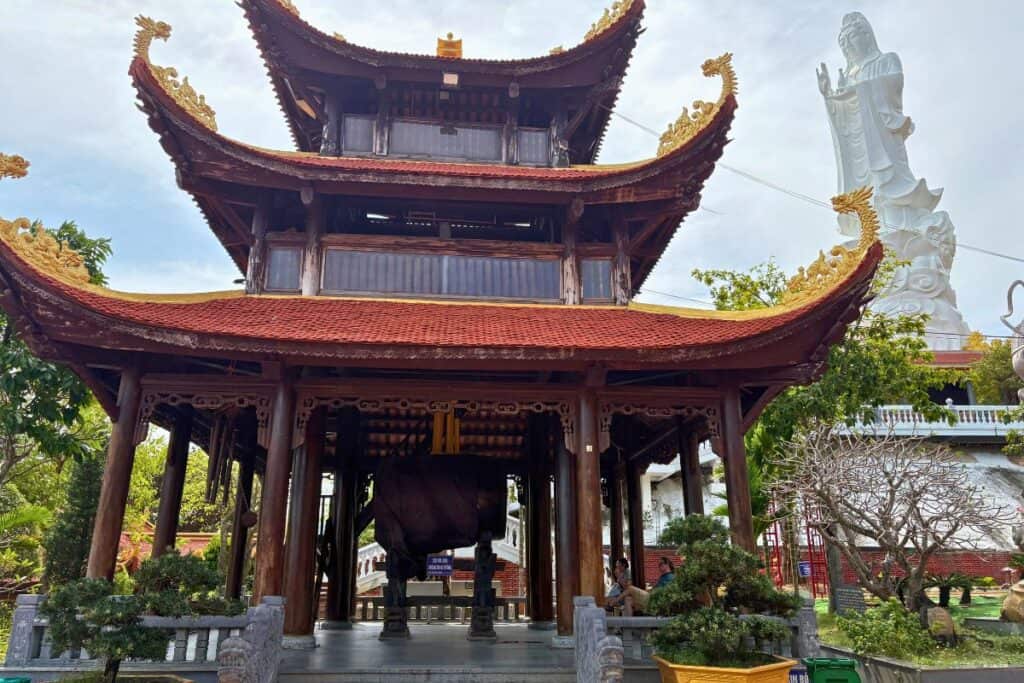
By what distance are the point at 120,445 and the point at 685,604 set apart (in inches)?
289

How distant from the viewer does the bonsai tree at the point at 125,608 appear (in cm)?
705

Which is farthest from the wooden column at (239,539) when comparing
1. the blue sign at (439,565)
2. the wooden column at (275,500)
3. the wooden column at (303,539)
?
the blue sign at (439,565)

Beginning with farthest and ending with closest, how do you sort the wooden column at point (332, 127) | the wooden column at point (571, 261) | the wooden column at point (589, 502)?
the wooden column at point (332, 127) < the wooden column at point (571, 261) < the wooden column at point (589, 502)

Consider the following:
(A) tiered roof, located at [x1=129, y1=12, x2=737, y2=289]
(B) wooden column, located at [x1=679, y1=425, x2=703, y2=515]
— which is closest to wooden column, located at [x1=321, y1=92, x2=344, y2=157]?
(A) tiered roof, located at [x1=129, y1=12, x2=737, y2=289]

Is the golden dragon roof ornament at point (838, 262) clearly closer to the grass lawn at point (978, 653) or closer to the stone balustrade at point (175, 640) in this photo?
the grass lawn at point (978, 653)

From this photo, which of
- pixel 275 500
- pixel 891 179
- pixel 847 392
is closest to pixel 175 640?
pixel 275 500

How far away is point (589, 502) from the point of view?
376 inches

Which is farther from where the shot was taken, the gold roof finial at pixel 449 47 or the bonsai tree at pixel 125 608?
the gold roof finial at pixel 449 47

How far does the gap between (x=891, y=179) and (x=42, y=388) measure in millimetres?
51903

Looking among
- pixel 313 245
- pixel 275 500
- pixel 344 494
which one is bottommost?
pixel 275 500

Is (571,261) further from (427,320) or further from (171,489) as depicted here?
(171,489)

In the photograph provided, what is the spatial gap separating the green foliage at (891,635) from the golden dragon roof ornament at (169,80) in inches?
498

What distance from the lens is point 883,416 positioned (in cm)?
3247

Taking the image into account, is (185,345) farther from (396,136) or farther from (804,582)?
(804,582)
